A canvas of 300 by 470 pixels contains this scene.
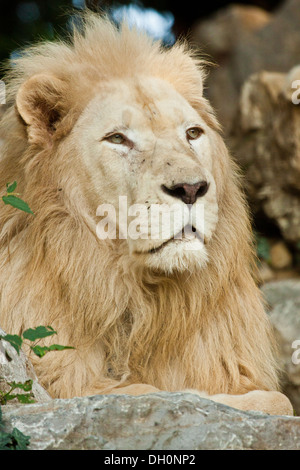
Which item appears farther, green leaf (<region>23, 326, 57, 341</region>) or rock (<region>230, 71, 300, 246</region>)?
rock (<region>230, 71, 300, 246</region>)

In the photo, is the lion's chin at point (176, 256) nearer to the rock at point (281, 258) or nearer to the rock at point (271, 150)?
the rock at point (271, 150)

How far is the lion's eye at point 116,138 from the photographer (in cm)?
393

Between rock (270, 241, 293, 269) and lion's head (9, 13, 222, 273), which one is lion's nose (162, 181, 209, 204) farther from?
rock (270, 241, 293, 269)

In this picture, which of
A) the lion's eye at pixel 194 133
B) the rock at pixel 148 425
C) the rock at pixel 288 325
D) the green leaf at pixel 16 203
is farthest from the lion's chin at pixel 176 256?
the rock at pixel 288 325

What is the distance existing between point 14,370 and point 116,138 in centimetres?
131

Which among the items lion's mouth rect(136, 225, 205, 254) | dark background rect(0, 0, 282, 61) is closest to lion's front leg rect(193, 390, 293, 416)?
lion's mouth rect(136, 225, 205, 254)

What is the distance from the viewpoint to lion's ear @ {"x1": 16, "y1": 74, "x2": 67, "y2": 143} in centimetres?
397

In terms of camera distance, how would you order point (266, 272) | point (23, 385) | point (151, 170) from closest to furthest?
point (23, 385), point (151, 170), point (266, 272)

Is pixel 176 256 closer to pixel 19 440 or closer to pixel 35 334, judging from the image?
pixel 35 334

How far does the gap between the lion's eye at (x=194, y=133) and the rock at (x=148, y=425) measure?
1659 millimetres

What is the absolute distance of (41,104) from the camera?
4055 millimetres

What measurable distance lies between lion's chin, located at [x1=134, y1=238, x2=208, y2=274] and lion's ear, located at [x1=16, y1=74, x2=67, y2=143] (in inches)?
36.0

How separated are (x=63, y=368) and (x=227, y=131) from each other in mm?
5338

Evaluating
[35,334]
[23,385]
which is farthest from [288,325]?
[35,334]
